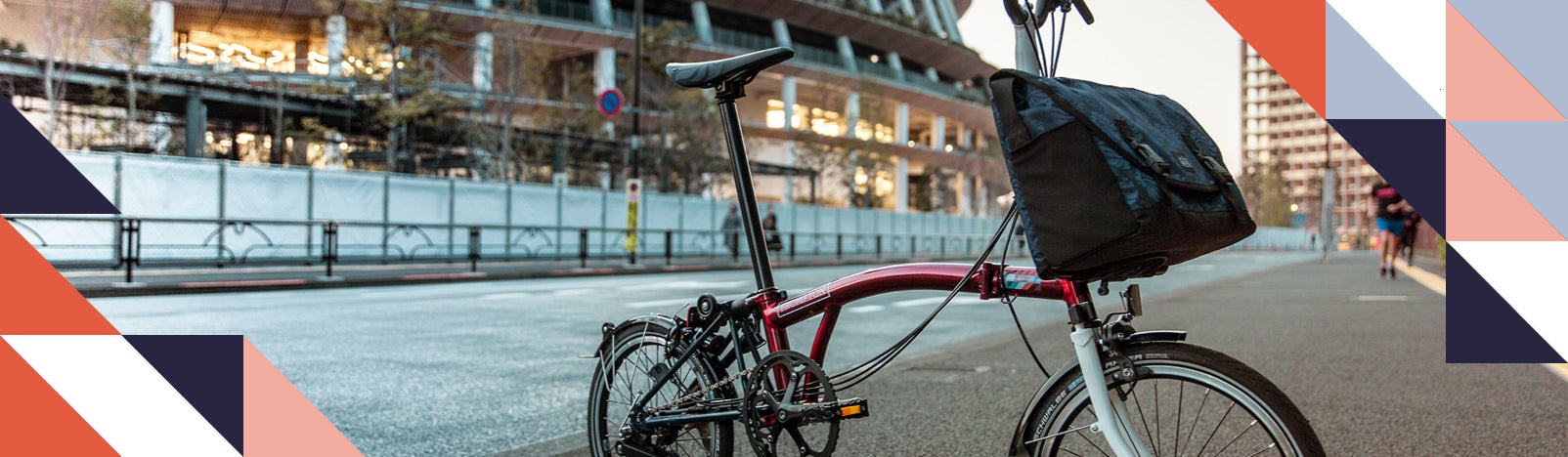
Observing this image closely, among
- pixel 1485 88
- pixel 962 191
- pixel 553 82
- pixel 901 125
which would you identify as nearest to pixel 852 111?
pixel 901 125

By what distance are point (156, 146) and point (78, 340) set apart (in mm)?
27835

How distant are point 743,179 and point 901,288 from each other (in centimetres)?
59

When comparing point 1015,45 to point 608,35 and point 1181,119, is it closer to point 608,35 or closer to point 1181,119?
point 1181,119

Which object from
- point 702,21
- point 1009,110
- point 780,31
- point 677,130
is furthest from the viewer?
point 780,31

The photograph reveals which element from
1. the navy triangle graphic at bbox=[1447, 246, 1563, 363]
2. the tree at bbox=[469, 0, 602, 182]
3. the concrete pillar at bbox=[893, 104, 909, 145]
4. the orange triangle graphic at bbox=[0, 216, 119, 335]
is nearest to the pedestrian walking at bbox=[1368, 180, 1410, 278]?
the navy triangle graphic at bbox=[1447, 246, 1563, 363]

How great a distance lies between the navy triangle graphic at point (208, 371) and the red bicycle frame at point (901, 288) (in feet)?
7.62

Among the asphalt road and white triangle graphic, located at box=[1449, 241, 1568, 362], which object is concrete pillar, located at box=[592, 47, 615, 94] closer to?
the asphalt road

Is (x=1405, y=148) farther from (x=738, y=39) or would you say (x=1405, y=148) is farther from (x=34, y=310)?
(x=738, y=39)

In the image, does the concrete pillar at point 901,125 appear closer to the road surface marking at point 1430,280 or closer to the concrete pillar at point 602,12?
A: the concrete pillar at point 602,12

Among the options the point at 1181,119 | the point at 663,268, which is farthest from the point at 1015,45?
the point at 663,268

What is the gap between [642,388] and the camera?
3066mm

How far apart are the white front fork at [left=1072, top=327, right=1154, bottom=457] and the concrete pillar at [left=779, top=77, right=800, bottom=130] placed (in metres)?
51.7

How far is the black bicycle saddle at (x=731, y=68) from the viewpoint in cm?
268

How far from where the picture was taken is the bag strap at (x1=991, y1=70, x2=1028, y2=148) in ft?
6.37
